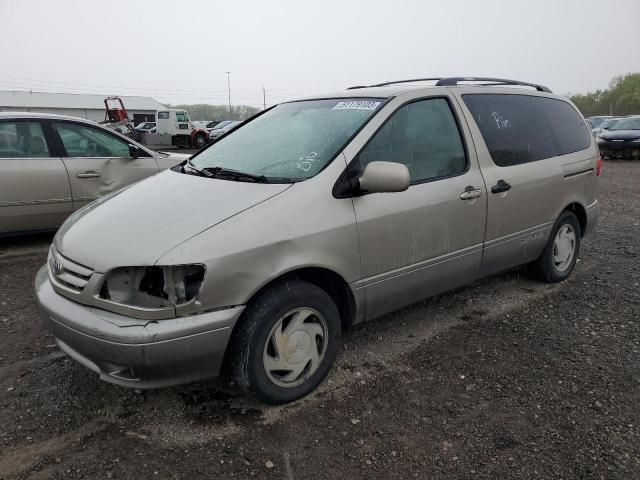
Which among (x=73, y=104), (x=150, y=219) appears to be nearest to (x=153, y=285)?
(x=150, y=219)

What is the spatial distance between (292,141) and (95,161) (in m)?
3.50

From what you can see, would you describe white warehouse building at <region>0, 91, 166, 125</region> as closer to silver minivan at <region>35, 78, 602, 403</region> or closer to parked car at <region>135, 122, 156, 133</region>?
parked car at <region>135, 122, 156, 133</region>

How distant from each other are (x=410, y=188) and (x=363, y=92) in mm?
817

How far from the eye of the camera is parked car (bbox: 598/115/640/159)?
16203 mm

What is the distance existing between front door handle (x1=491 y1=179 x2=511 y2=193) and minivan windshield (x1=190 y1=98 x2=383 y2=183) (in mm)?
1077

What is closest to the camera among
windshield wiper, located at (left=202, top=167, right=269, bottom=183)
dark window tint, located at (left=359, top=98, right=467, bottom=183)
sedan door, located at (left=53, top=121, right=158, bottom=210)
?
windshield wiper, located at (left=202, top=167, right=269, bottom=183)

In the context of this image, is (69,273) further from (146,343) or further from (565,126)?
(565,126)

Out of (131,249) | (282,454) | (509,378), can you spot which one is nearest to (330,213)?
(131,249)

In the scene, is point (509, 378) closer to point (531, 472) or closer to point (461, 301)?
point (531, 472)

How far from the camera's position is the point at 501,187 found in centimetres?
349

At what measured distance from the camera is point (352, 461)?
222cm

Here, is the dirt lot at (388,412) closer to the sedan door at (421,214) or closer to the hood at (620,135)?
the sedan door at (421,214)

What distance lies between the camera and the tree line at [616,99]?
180 ft

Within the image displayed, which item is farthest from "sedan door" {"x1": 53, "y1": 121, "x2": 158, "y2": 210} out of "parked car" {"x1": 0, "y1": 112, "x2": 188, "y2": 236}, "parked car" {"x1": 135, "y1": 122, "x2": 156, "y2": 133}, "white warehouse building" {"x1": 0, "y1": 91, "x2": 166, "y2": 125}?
"white warehouse building" {"x1": 0, "y1": 91, "x2": 166, "y2": 125}
